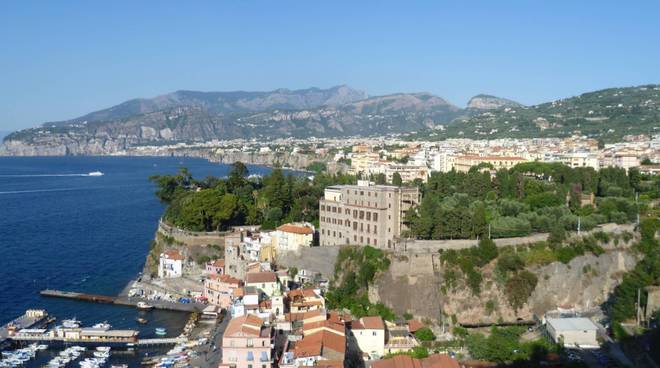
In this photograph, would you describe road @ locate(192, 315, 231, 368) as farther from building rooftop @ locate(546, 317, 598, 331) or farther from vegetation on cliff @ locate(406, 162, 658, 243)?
building rooftop @ locate(546, 317, 598, 331)

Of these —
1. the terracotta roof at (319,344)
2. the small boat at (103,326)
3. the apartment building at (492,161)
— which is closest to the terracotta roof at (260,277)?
the terracotta roof at (319,344)

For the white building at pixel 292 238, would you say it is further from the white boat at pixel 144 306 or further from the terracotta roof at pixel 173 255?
the white boat at pixel 144 306

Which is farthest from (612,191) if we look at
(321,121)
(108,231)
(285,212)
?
(321,121)

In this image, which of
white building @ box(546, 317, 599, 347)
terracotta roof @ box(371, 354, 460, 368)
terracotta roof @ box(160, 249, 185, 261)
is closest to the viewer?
terracotta roof @ box(371, 354, 460, 368)

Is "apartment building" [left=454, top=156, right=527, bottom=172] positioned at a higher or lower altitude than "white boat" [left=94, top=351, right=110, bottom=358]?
higher

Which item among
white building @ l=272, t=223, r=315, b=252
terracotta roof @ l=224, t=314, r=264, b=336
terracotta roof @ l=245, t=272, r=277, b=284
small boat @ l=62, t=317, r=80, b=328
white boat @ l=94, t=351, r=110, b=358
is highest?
white building @ l=272, t=223, r=315, b=252

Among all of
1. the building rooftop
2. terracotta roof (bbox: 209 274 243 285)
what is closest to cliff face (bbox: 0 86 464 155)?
terracotta roof (bbox: 209 274 243 285)

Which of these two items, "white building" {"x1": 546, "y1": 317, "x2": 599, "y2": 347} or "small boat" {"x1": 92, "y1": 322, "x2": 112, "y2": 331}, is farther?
"small boat" {"x1": 92, "y1": 322, "x2": 112, "y2": 331}
